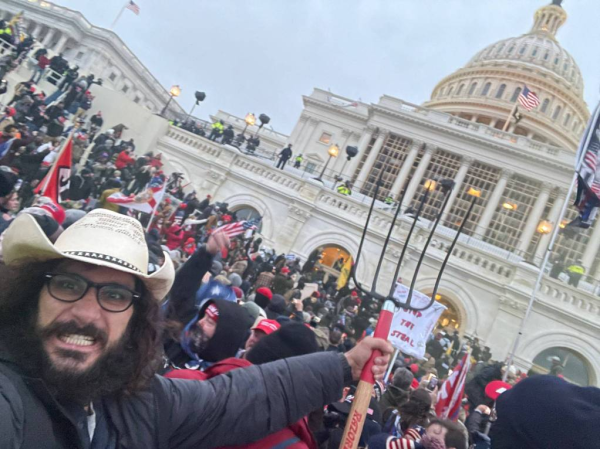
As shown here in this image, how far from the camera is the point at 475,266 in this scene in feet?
61.6

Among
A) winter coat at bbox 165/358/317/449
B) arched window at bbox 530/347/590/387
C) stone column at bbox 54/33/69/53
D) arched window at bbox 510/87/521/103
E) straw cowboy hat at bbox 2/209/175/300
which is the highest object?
arched window at bbox 510/87/521/103

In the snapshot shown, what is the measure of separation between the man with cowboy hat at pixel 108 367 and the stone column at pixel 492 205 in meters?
38.9

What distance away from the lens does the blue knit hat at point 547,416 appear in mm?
1444

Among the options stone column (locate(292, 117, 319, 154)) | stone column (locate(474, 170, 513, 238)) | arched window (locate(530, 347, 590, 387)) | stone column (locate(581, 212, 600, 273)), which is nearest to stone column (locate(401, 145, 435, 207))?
stone column (locate(474, 170, 513, 238))

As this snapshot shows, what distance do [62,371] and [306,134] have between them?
45.9m

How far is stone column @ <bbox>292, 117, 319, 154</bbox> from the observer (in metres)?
45.6

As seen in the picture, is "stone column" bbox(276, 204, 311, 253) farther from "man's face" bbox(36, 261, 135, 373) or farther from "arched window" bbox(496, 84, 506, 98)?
"arched window" bbox(496, 84, 506, 98)

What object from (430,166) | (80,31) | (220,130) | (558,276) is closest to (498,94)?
(430,166)

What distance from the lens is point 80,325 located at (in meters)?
1.48

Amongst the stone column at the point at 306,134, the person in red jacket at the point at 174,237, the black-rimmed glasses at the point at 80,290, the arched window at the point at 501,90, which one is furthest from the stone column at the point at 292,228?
the arched window at the point at 501,90

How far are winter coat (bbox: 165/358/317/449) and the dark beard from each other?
633 mm

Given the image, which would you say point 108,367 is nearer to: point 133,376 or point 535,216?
point 133,376

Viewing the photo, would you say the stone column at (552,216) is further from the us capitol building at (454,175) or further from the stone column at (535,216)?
the stone column at (535,216)

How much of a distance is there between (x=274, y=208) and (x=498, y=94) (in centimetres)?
4771
